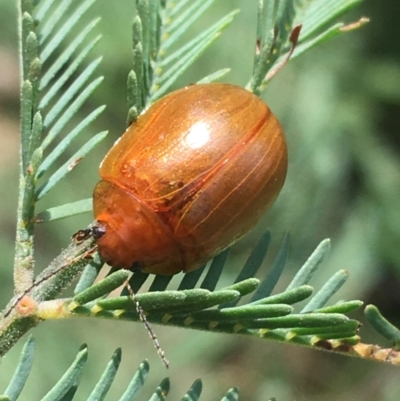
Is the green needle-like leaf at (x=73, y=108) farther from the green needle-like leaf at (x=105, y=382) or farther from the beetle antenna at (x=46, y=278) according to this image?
the green needle-like leaf at (x=105, y=382)

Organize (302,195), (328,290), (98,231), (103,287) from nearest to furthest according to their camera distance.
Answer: (103,287) < (328,290) < (98,231) < (302,195)

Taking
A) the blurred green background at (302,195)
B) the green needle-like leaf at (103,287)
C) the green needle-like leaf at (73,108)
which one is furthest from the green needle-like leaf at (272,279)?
the blurred green background at (302,195)

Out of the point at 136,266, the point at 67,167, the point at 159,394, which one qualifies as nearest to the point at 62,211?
the point at 67,167

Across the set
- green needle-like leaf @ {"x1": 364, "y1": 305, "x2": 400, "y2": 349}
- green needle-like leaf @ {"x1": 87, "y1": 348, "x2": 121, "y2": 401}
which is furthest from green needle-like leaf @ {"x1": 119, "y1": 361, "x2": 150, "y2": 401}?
green needle-like leaf @ {"x1": 364, "y1": 305, "x2": 400, "y2": 349}

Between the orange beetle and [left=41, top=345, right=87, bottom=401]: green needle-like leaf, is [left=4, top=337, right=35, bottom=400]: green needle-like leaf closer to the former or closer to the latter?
[left=41, top=345, right=87, bottom=401]: green needle-like leaf

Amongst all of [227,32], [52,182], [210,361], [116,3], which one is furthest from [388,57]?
[52,182]

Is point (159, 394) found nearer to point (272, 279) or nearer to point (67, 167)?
point (272, 279)

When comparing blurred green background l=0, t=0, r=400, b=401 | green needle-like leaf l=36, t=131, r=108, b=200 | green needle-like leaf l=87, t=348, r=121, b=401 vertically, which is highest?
green needle-like leaf l=36, t=131, r=108, b=200
